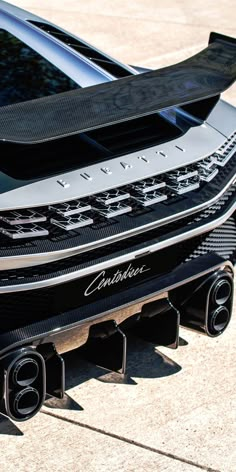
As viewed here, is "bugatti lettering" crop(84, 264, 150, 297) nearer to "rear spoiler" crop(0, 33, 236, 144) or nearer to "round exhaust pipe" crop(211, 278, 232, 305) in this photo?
"round exhaust pipe" crop(211, 278, 232, 305)

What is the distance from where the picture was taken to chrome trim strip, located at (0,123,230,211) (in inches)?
133

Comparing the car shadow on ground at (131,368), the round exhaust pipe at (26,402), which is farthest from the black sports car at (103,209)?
the car shadow on ground at (131,368)

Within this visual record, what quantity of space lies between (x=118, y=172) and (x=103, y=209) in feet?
0.56

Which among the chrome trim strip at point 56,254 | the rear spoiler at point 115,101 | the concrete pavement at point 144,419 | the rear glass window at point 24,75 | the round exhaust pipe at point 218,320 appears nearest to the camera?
the chrome trim strip at point 56,254

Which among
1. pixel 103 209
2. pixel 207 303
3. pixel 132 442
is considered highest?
pixel 103 209

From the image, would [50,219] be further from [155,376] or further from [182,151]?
[155,376]

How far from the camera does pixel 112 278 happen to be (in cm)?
366

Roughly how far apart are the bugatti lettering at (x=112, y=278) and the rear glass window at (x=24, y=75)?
83cm

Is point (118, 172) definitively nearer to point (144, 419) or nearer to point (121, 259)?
point (121, 259)

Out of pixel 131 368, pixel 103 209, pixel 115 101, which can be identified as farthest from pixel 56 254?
pixel 131 368

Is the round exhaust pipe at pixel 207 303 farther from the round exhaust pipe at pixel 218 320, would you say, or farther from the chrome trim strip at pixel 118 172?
the chrome trim strip at pixel 118 172

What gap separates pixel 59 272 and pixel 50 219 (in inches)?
7.6

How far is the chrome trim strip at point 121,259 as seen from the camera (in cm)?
335

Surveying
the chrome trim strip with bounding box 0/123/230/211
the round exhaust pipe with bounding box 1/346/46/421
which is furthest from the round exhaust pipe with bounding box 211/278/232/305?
the round exhaust pipe with bounding box 1/346/46/421
